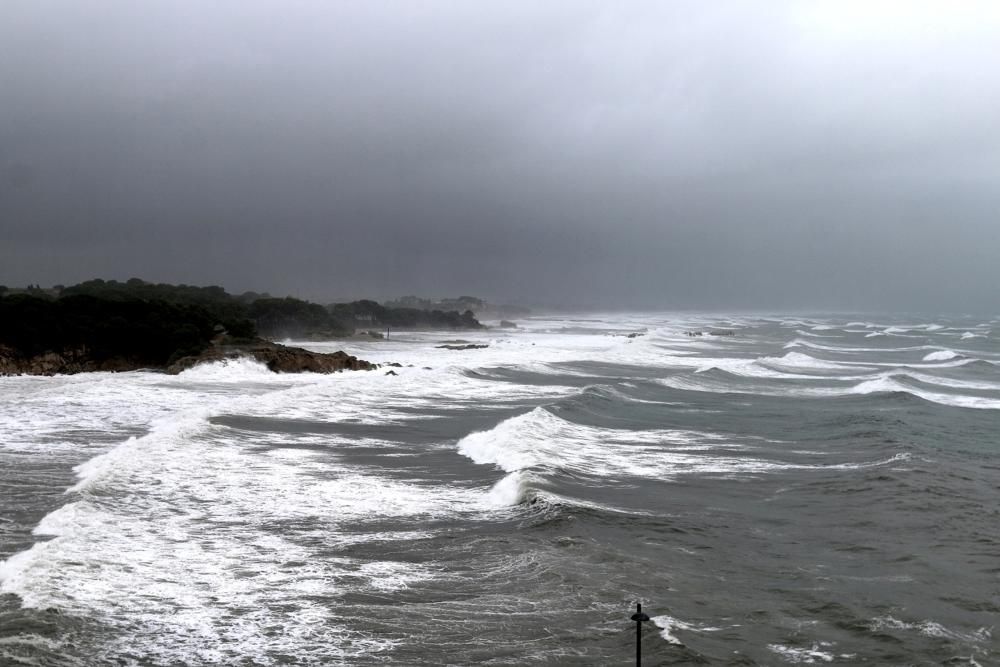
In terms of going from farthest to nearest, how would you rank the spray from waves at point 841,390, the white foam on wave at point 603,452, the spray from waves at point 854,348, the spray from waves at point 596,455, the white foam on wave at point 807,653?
1. the spray from waves at point 854,348
2. the spray from waves at point 841,390
3. the white foam on wave at point 603,452
4. the spray from waves at point 596,455
5. the white foam on wave at point 807,653

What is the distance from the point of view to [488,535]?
37.3ft

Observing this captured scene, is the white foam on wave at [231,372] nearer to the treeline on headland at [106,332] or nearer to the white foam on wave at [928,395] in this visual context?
the treeline on headland at [106,332]

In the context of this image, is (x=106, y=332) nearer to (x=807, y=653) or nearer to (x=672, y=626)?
(x=672, y=626)

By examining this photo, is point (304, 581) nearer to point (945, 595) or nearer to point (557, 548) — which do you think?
point (557, 548)

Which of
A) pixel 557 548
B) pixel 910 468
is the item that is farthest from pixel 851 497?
pixel 557 548

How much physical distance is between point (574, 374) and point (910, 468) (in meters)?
23.8

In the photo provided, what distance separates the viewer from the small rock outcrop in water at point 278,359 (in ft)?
116

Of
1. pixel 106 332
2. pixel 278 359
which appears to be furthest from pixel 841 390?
pixel 106 332

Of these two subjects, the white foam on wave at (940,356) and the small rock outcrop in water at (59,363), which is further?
the white foam on wave at (940,356)

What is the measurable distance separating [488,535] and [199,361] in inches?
1044

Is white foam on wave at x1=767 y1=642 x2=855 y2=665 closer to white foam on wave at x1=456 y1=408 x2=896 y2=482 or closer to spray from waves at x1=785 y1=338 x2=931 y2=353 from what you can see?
white foam on wave at x1=456 y1=408 x2=896 y2=482

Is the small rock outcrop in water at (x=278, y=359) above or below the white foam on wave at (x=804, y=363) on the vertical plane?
above

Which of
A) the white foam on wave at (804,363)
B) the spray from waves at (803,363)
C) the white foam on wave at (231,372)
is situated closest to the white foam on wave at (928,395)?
the spray from waves at (803,363)

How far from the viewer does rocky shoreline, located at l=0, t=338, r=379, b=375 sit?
32.9 metres
